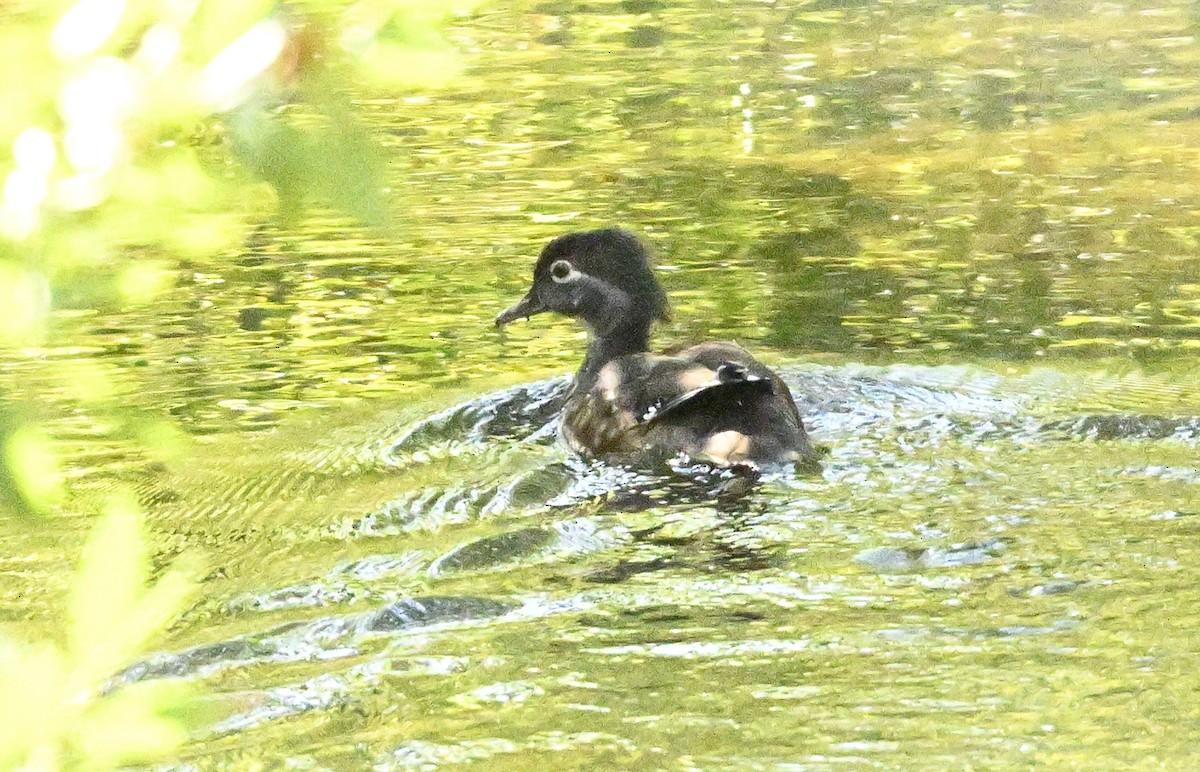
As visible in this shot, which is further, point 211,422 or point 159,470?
point 211,422

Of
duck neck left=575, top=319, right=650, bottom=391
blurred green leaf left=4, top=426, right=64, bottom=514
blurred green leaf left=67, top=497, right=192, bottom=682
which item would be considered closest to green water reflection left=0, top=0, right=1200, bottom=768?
blurred green leaf left=4, top=426, right=64, bottom=514

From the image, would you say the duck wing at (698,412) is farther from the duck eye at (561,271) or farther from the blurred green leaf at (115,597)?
the blurred green leaf at (115,597)

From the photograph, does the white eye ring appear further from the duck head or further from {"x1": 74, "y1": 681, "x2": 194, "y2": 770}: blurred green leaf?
{"x1": 74, "y1": 681, "x2": 194, "y2": 770}: blurred green leaf

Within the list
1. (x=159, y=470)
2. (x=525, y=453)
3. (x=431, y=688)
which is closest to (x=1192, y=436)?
(x=525, y=453)

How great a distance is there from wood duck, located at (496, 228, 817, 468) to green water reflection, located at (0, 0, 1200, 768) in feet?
0.95

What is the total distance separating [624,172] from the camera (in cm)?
1102

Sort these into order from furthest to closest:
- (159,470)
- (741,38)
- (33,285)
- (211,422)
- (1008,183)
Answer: (741,38)
(1008,183)
(211,422)
(159,470)
(33,285)

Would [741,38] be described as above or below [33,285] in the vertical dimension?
below

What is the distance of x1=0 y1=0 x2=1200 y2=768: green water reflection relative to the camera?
13.2 ft

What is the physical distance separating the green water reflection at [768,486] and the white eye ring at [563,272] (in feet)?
1.55

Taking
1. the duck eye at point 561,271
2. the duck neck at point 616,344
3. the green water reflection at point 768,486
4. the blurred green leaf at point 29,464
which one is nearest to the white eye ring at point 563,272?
the duck eye at point 561,271

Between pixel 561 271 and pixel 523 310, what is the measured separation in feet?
1.01

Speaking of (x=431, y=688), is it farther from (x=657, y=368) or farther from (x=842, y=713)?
(x=657, y=368)

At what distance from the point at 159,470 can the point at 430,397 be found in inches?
51.7
